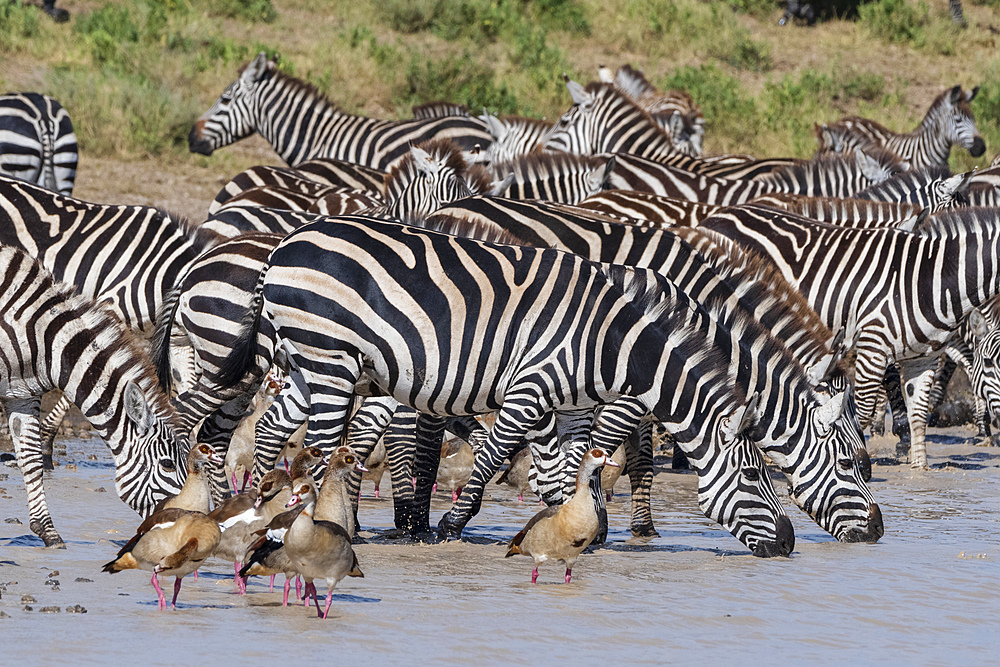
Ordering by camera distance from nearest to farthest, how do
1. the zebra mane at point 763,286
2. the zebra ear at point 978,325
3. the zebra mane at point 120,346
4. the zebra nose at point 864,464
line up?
1. the zebra mane at point 120,346
2. the zebra mane at point 763,286
3. the zebra nose at point 864,464
4. the zebra ear at point 978,325

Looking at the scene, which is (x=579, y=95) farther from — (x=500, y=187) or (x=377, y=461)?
(x=377, y=461)

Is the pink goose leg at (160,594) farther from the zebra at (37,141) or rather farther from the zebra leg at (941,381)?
the zebra at (37,141)

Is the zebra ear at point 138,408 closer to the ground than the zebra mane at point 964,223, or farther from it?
closer to the ground

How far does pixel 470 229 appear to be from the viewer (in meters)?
8.45

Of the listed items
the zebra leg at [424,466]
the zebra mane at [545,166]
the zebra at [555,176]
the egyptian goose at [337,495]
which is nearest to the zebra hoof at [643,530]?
the zebra leg at [424,466]

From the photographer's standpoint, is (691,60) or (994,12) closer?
(691,60)

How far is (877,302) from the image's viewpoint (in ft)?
34.8

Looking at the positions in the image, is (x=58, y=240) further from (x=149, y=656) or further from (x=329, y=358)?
(x=149, y=656)

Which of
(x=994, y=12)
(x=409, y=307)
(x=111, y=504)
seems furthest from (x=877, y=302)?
(x=994, y=12)

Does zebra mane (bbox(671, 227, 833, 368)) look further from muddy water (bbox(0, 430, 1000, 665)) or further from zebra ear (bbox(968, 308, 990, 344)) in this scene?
zebra ear (bbox(968, 308, 990, 344))

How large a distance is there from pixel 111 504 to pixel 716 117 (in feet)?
54.6

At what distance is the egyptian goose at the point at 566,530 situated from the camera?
660 cm

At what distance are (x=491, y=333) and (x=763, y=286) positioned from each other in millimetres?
1794

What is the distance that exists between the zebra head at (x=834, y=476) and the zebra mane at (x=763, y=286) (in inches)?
17.9
